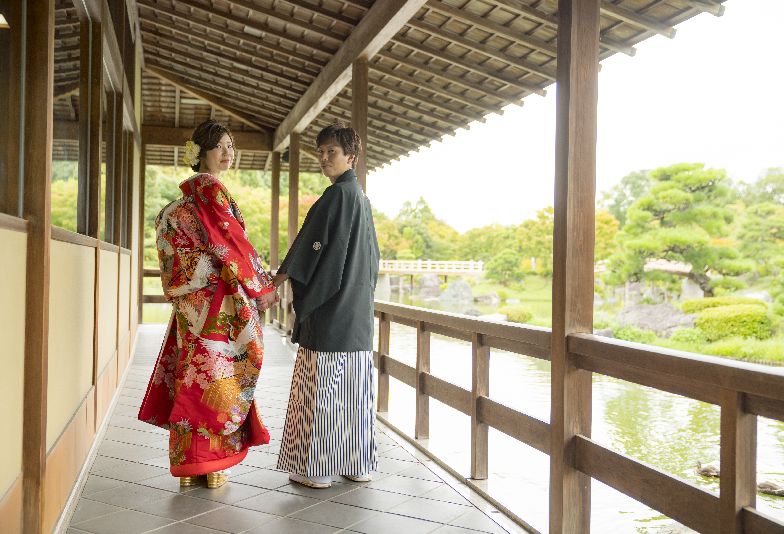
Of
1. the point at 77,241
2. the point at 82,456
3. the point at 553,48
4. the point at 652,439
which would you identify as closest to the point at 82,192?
the point at 77,241

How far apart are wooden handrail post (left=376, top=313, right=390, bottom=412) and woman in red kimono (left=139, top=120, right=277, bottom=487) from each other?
172cm

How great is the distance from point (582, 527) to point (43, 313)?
167 cm

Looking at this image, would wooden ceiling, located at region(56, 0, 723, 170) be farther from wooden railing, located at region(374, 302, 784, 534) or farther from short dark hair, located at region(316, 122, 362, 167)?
wooden railing, located at region(374, 302, 784, 534)

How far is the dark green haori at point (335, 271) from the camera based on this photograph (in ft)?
8.91

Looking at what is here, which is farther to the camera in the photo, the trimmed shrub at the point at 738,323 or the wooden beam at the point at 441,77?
the trimmed shrub at the point at 738,323

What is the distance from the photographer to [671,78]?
65.4ft

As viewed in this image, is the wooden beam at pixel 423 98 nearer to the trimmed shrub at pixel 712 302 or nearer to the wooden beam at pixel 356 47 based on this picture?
the wooden beam at pixel 356 47

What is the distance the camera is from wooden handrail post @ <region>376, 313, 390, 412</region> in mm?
4383

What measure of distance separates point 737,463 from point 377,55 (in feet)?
14.7

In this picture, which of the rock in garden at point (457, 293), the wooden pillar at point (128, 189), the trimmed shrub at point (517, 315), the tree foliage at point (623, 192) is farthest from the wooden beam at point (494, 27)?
the rock in garden at point (457, 293)

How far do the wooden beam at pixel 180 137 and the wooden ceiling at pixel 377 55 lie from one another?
0.21 m

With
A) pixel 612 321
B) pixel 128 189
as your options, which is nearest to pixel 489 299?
pixel 612 321

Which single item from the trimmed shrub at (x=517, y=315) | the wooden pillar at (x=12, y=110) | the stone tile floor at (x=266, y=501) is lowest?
the trimmed shrub at (x=517, y=315)

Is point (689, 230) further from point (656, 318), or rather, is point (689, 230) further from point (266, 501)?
point (266, 501)
